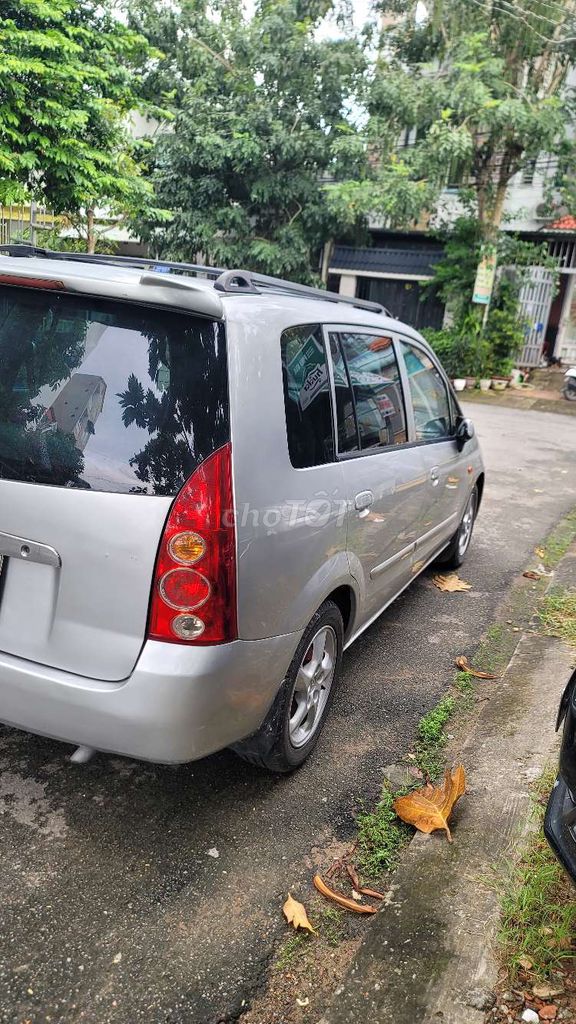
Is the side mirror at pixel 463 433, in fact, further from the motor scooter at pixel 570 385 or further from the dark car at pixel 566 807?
the motor scooter at pixel 570 385

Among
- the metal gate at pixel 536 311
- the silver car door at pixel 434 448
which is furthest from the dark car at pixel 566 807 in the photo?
the metal gate at pixel 536 311

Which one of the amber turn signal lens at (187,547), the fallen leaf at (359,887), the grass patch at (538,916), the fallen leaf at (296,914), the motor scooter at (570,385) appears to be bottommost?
the motor scooter at (570,385)

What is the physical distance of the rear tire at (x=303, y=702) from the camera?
2555 millimetres

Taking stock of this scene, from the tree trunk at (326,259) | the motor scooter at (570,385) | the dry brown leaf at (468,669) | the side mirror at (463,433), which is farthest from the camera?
the tree trunk at (326,259)

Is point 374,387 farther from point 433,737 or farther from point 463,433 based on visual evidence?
point 433,737

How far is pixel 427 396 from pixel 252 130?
1546 cm

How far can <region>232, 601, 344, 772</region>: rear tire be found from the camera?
255cm

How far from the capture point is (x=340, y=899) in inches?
89.2

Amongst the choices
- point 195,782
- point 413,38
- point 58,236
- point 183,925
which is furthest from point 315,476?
point 413,38

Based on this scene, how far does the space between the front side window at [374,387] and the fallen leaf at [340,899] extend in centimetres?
159

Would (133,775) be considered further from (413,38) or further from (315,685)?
(413,38)

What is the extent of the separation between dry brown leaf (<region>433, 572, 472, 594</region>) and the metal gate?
14.9 m

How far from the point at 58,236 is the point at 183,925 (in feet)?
51.7

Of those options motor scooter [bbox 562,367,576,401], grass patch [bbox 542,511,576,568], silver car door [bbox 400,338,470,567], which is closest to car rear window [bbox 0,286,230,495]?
silver car door [bbox 400,338,470,567]
